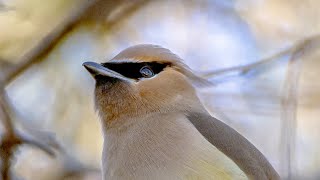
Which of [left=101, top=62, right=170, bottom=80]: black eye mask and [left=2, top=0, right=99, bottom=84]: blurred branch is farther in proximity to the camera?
[left=2, top=0, right=99, bottom=84]: blurred branch

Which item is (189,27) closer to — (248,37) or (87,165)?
(248,37)

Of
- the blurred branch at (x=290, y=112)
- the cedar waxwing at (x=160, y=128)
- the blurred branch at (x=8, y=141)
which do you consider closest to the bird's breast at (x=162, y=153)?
the cedar waxwing at (x=160, y=128)

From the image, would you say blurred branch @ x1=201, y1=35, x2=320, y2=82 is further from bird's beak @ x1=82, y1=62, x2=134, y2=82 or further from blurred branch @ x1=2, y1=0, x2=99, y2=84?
bird's beak @ x1=82, y1=62, x2=134, y2=82

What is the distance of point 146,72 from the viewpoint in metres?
3.29

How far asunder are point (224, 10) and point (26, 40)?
5.11ft

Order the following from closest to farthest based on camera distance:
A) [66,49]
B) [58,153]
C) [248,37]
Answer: [58,153]
[66,49]
[248,37]

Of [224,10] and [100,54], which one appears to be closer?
[100,54]

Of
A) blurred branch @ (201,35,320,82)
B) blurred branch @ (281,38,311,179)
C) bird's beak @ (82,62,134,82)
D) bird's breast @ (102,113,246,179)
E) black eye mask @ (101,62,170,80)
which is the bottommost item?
bird's breast @ (102,113,246,179)

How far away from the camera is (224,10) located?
5844 mm

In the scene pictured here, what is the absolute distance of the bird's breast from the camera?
9.57ft

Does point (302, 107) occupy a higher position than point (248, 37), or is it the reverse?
point (248, 37)

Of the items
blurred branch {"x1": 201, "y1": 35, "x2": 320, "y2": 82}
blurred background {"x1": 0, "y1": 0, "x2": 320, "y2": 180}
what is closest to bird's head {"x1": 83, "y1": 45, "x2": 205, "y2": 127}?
blurred background {"x1": 0, "y1": 0, "x2": 320, "y2": 180}

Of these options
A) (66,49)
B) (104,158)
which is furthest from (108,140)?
(66,49)

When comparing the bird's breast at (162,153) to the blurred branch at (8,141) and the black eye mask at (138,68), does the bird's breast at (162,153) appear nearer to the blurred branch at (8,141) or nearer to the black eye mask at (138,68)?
the black eye mask at (138,68)
